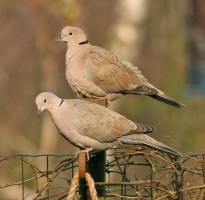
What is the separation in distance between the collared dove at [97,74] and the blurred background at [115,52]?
3.70 m

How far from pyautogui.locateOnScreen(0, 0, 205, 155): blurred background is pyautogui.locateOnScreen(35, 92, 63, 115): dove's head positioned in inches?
202

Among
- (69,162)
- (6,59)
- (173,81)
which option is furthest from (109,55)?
(6,59)

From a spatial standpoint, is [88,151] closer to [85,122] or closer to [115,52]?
[85,122]

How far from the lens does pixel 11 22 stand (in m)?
15.4

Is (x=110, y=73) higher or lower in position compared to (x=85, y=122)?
higher

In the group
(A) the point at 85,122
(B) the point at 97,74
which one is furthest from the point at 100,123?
(B) the point at 97,74

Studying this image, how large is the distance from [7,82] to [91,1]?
71.0 inches

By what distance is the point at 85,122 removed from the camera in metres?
5.27

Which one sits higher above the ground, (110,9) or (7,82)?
(110,9)

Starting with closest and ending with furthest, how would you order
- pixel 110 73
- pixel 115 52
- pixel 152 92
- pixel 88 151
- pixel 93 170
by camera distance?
pixel 93 170
pixel 88 151
pixel 152 92
pixel 110 73
pixel 115 52

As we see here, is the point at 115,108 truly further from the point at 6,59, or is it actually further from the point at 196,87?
the point at 6,59

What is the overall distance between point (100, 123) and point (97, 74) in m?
1.31

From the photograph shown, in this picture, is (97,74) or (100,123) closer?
(100,123)

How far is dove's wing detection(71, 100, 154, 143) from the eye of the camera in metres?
5.25
